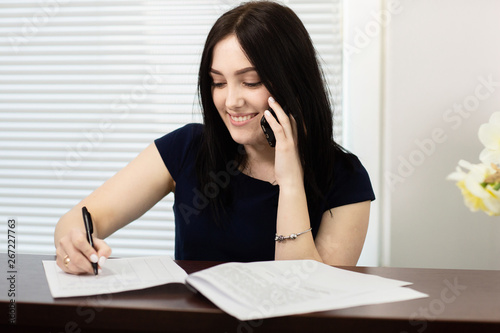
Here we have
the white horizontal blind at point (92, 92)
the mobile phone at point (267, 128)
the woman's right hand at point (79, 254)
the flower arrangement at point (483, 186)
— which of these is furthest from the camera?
the white horizontal blind at point (92, 92)

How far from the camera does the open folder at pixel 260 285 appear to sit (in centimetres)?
84

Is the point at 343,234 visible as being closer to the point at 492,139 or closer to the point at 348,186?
the point at 348,186

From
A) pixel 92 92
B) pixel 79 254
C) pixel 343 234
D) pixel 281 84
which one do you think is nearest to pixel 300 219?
pixel 343 234

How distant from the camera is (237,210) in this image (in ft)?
5.18

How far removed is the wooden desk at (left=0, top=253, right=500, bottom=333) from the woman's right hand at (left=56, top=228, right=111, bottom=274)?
3.3 inches

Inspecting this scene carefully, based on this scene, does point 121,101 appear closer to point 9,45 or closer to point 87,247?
point 9,45

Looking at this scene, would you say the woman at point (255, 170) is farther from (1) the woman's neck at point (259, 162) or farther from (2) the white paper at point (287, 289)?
(2) the white paper at point (287, 289)

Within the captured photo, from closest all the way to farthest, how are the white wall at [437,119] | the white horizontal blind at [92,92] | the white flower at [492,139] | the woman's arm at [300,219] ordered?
the white flower at [492,139] → the woman's arm at [300,219] → the white wall at [437,119] → the white horizontal blind at [92,92]

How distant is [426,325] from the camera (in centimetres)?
81

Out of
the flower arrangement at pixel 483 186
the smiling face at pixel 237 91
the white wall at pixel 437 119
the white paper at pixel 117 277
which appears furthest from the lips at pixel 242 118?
the flower arrangement at pixel 483 186

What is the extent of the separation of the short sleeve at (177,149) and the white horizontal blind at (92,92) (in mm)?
457

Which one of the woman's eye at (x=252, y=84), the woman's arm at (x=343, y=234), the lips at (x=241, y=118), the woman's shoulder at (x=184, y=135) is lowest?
the woman's arm at (x=343, y=234)

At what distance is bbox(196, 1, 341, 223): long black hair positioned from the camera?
1.49m

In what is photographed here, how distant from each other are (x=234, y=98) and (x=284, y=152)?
0.21m
